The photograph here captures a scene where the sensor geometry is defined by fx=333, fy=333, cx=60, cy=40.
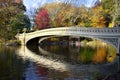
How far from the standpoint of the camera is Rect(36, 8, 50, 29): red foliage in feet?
288

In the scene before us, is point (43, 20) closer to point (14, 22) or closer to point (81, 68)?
point (14, 22)

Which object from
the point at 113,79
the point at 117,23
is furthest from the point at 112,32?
the point at 113,79

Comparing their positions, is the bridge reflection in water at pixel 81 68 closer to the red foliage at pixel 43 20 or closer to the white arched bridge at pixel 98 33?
the white arched bridge at pixel 98 33

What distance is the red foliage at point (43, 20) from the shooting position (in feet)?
288

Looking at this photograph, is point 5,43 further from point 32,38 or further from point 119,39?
point 119,39

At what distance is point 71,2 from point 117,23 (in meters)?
42.4

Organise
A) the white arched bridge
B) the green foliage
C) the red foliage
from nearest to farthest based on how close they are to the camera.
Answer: the white arched bridge < the green foliage < the red foliage

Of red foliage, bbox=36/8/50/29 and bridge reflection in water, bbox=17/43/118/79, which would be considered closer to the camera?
bridge reflection in water, bbox=17/43/118/79

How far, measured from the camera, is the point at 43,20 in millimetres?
87938


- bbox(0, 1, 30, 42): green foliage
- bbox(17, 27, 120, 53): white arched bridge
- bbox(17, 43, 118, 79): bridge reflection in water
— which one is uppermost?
bbox(0, 1, 30, 42): green foliage

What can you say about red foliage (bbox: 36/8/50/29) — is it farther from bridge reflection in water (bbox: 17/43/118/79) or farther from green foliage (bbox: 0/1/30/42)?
bridge reflection in water (bbox: 17/43/118/79)

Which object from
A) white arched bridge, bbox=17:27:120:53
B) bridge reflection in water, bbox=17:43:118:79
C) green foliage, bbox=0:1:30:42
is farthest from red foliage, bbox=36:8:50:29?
bridge reflection in water, bbox=17:43:118:79

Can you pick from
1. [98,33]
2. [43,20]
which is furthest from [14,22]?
[98,33]

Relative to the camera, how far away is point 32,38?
68312 millimetres
